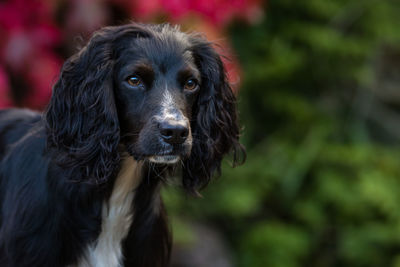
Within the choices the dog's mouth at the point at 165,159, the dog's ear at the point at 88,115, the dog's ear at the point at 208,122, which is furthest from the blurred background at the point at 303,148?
the dog's mouth at the point at 165,159

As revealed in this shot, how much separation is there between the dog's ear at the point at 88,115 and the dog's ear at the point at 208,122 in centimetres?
45

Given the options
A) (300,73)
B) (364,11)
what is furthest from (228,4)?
(364,11)

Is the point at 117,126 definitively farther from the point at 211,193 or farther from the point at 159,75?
the point at 211,193

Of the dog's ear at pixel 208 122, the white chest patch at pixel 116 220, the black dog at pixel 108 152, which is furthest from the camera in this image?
the dog's ear at pixel 208 122

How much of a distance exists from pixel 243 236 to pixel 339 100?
205 cm

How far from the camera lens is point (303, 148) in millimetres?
6707

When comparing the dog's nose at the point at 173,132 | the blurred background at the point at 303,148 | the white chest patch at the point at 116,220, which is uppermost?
the dog's nose at the point at 173,132

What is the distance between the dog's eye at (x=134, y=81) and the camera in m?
3.01

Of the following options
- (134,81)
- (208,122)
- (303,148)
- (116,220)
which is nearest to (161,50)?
(134,81)

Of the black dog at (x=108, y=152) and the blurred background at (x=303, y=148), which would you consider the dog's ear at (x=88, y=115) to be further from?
the blurred background at (x=303, y=148)

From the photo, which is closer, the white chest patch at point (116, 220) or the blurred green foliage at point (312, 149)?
the white chest patch at point (116, 220)

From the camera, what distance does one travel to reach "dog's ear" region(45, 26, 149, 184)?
118 inches

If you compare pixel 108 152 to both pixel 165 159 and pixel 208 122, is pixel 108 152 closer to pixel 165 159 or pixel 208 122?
pixel 165 159

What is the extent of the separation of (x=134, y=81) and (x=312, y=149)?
3.99 metres
